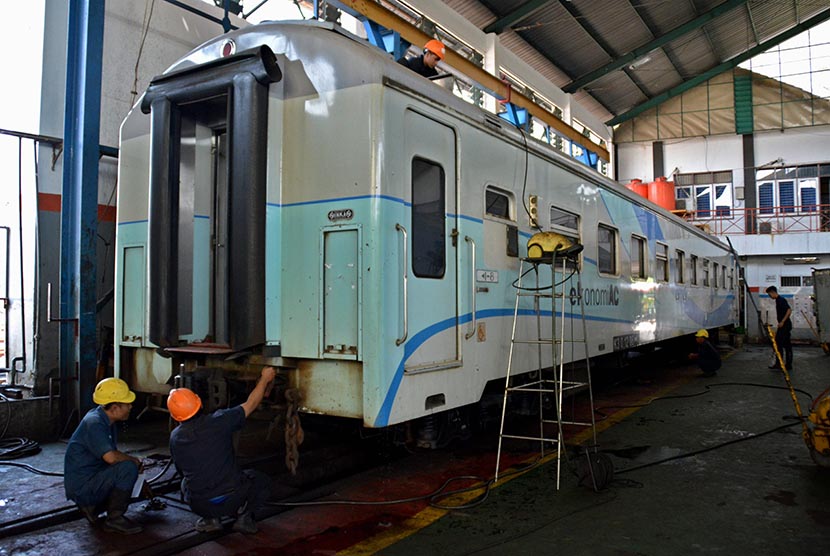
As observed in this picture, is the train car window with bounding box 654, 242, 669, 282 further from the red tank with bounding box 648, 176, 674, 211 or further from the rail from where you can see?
the rail

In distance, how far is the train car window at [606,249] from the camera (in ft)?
25.4

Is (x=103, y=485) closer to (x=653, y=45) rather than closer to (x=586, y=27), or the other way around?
(x=586, y=27)

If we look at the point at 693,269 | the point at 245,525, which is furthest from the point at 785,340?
the point at 245,525

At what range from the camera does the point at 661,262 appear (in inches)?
420

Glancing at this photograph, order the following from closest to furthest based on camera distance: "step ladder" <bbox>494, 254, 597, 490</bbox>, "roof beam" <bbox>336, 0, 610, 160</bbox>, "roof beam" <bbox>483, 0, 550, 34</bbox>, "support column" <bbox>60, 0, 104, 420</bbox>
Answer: "step ladder" <bbox>494, 254, 597, 490</bbox>, "support column" <bbox>60, 0, 104, 420</bbox>, "roof beam" <bbox>336, 0, 610, 160</bbox>, "roof beam" <bbox>483, 0, 550, 34</bbox>

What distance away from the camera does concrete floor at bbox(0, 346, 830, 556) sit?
12.6 feet

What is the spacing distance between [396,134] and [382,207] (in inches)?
21.3

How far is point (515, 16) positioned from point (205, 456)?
14479mm

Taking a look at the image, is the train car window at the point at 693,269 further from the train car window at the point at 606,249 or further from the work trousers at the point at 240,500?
the work trousers at the point at 240,500

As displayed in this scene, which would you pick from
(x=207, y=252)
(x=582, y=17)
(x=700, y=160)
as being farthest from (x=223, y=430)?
(x=700, y=160)

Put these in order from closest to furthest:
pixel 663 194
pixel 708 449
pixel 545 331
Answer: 1. pixel 708 449
2. pixel 545 331
3. pixel 663 194

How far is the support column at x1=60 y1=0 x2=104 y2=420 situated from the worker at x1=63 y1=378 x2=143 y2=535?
103 inches

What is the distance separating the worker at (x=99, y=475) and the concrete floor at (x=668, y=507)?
1775mm

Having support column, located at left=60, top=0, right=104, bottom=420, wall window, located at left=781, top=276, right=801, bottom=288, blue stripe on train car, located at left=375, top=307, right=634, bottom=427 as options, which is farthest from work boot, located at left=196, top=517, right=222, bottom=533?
wall window, located at left=781, top=276, right=801, bottom=288
